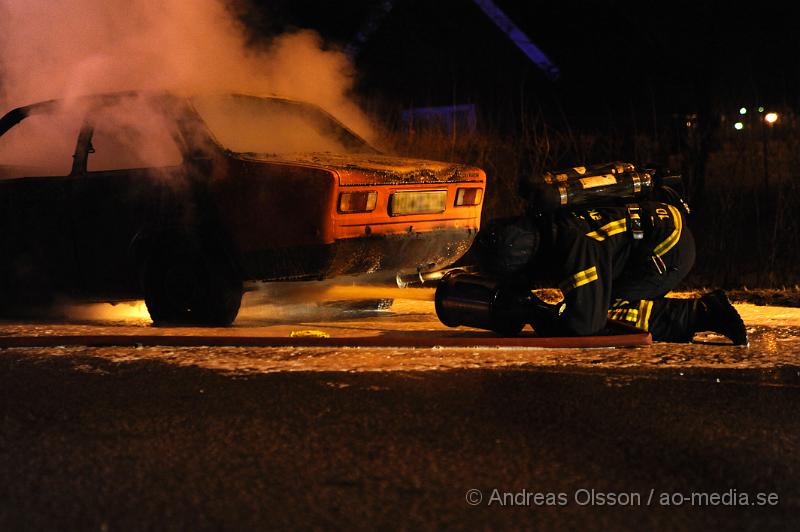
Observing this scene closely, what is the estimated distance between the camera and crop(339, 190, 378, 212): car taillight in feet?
18.4

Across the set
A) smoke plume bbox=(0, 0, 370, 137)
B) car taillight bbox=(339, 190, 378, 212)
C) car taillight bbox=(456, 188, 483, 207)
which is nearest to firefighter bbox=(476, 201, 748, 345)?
car taillight bbox=(339, 190, 378, 212)

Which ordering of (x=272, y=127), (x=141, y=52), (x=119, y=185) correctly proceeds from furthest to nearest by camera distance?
(x=141, y=52) < (x=272, y=127) < (x=119, y=185)

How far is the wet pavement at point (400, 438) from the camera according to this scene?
2.74m

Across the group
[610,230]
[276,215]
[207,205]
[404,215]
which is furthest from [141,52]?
[610,230]

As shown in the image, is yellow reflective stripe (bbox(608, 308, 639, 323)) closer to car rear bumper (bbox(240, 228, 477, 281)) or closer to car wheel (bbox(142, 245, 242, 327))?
car rear bumper (bbox(240, 228, 477, 281))

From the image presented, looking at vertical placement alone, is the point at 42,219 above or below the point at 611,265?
above

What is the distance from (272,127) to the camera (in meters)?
6.52

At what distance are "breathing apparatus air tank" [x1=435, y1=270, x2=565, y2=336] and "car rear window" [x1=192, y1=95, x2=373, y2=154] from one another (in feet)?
4.64

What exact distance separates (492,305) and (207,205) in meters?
1.76

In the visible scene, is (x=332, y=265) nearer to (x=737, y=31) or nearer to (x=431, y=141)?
(x=431, y=141)

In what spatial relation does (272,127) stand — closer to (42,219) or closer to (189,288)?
(189,288)

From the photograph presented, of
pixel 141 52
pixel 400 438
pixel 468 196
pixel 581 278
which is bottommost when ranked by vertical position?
pixel 400 438

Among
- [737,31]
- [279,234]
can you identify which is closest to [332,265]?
[279,234]

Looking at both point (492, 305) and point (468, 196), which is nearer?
point (492, 305)
